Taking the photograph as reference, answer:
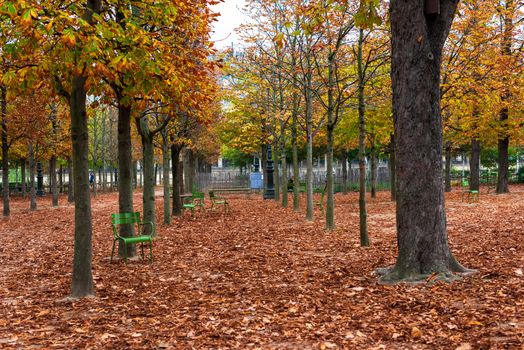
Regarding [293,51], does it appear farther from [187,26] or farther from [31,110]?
[31,110]

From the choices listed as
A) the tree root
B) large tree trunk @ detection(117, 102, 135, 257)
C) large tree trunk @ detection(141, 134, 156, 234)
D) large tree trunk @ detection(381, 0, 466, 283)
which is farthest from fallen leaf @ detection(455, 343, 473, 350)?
large tree trunk @ detection(141, 134, 156, 234)

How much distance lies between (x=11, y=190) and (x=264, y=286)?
38724 millimetres

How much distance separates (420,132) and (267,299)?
2914 millimetres

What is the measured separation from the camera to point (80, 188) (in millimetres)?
6551

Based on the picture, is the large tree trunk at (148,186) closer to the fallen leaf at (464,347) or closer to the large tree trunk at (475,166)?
the fallen leaf at (464,347)

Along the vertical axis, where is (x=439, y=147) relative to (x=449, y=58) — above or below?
below

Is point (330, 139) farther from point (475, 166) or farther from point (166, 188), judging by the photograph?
point (475, 166)

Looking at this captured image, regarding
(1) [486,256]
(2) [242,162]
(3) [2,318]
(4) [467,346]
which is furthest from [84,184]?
(2) [242,162]

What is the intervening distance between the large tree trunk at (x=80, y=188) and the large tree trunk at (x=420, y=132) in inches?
164

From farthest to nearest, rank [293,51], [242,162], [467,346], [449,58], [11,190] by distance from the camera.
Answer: [242,162]
[11,190]
[449,58]
[293,51]
[467,346]

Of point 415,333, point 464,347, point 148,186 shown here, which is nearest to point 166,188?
point 148,186

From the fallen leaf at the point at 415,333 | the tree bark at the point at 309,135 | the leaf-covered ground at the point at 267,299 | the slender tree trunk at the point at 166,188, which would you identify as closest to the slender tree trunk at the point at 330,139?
the leaf-covered ground at the point at 267,299

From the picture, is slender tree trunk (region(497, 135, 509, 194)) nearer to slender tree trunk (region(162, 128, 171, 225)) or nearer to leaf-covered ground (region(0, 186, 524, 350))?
leaf-covered ground (region(0, 186, 524, 350))

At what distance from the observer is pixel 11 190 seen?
3975 cm
